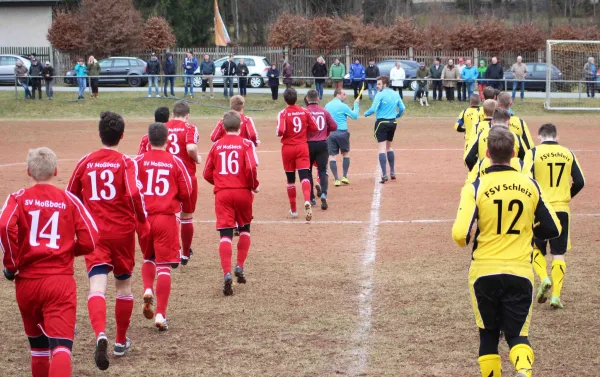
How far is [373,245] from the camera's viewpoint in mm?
11773

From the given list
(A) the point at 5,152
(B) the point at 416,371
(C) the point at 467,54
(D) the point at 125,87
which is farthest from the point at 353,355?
(C) the point at 467,54

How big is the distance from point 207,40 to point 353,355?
53.7 m

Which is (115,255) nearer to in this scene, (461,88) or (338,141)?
(338,141)

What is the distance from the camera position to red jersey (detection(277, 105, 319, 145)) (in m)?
13.0

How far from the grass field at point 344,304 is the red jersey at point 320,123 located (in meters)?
1.33

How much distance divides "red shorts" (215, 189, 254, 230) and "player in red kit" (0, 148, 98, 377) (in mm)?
3491

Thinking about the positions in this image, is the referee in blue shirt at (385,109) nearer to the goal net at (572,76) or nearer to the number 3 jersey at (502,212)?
the number 3 jersey at (502,212)

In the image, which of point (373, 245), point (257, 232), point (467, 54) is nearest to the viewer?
point (373, 245)

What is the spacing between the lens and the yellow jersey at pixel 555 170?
8375mm

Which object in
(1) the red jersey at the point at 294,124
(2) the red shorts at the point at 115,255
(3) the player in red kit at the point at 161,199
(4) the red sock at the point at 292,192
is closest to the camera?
(2) the red shorts at the point at 115,255

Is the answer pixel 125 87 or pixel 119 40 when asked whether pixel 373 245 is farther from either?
pixel 119 40

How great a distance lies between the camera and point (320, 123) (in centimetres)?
1391

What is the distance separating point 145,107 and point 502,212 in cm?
2780

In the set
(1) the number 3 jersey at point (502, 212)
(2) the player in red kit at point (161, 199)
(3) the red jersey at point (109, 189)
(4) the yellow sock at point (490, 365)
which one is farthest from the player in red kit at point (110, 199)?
(4) the yellow sock at point (490, 365)
